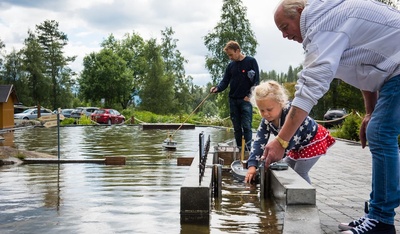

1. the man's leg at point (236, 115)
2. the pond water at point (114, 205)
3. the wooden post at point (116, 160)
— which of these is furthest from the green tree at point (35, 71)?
the pond water at point (114, 205)

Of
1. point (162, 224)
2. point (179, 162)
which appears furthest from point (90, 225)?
point (179, 162)

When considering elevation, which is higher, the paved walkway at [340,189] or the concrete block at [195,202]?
the concrete block at [195,202]

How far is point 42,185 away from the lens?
735cm

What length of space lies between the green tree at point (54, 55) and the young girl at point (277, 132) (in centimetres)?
6807

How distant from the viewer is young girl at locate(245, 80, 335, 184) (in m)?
4.76

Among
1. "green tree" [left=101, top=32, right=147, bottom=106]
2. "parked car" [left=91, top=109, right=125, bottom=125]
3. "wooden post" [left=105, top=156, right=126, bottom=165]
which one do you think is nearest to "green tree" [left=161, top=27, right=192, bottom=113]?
"green tree" [left=101, top=32, right=147, bottom=106]

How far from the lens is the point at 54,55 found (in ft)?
237

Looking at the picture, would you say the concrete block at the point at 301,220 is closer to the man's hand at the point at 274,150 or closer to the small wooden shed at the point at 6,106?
the man's hand at the point at 274,150

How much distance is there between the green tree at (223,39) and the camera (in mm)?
55531

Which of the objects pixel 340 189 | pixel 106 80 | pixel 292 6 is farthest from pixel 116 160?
pixel 106 80

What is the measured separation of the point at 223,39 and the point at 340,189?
4923cm

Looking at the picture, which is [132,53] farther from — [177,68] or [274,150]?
[274,150]

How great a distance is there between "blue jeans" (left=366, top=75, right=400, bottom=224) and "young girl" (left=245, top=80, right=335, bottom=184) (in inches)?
61.7

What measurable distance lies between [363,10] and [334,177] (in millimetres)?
5459
